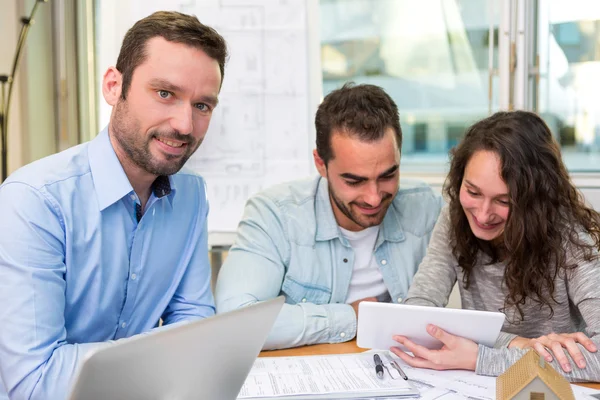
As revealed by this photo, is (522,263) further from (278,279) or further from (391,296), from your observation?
(278,279)

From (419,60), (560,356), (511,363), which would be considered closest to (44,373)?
(511,363)

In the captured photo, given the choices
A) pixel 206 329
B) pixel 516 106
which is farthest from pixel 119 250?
pixel 516 106

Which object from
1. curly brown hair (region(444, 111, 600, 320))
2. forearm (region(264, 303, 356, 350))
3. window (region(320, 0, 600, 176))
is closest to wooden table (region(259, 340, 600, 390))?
forearm (region(264, 303, 356, 350))

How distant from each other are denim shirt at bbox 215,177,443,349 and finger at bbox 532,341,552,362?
49 centimetres

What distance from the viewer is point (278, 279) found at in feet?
6.00

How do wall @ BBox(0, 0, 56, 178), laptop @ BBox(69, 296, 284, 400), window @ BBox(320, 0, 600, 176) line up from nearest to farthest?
laptop @ BBox(69, 296, 284, 400)
window @ BBox(320, 0, 600, 176)
wall @ BBox(0, 0, 56, 178)

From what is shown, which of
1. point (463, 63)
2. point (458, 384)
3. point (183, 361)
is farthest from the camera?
point (463, 63)

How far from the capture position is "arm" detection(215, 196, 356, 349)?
5.20ft

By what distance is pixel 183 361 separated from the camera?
804 mm

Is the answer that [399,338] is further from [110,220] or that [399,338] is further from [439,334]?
[110,220]

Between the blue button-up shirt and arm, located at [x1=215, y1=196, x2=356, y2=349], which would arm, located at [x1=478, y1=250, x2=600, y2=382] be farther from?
the blue button-up shirt

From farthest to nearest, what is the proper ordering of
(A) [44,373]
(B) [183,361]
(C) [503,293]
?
(C) [503,293] < (A) [44,373] < (B) [183,361]

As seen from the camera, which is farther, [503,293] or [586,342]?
[503,293]

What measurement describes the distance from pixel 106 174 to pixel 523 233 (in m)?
0.95
